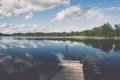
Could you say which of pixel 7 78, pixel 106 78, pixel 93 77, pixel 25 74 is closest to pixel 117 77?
pixel 106 78

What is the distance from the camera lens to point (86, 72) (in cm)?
3772

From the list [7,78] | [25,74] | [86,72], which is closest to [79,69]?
[86,72]

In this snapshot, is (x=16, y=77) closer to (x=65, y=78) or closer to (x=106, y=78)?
(x=65, y=78)

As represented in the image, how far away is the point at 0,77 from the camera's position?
1331 inches

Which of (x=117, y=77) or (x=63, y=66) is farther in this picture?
(x=63, y=66)

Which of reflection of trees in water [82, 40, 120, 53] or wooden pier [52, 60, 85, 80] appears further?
reflection of trees in water [82, 40, 120, 53]

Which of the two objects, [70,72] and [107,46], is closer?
[70,72]

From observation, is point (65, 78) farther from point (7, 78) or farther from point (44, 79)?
point (7, 78)

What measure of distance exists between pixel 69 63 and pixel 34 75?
7.78 metres

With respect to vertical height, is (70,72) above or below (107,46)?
above

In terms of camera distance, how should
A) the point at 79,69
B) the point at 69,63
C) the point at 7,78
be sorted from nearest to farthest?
the point at 7,78
the point at 79,69
the point at 69,63

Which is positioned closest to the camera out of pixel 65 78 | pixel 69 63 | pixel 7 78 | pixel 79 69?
pixel 65 78

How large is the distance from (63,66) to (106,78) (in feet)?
32.1

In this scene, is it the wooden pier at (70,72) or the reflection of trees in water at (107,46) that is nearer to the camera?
the wooden pier at (70,72)
